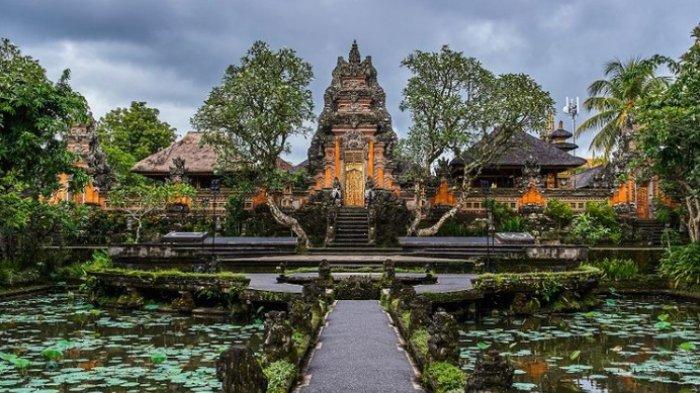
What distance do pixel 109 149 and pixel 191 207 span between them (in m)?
13.1

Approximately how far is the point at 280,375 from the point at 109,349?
14.7ft

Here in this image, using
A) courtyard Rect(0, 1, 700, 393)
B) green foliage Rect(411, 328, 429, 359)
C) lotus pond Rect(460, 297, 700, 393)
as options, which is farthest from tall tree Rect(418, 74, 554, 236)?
green foliage Rect(411, 328, 429, 359)

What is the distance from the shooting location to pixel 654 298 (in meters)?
18.5

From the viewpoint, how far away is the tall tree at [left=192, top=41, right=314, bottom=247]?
2612 centimetres

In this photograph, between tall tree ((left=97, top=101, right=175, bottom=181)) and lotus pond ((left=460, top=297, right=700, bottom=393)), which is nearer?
lotus pond ((left=460, top=297, right=700, bottom=393))

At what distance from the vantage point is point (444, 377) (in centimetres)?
655

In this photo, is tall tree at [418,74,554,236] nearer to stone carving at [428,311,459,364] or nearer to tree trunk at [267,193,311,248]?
tree trunk at [267,193,311,248]

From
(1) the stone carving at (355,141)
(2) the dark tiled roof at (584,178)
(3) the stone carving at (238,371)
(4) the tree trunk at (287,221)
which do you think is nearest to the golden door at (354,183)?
(1) the stone carving at (355,141)

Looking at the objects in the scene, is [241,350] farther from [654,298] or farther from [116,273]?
[654,298]

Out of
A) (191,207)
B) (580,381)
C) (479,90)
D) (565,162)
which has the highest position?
(479,90)

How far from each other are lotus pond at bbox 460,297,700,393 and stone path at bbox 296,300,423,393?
3.87ft

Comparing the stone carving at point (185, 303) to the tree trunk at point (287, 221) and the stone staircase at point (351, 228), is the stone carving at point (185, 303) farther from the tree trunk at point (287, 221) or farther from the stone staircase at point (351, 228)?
the tree trunk at point (287, 221)

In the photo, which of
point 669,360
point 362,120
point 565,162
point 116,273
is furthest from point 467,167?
point 669,360

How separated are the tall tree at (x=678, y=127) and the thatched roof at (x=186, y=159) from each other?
2206 centimetres
